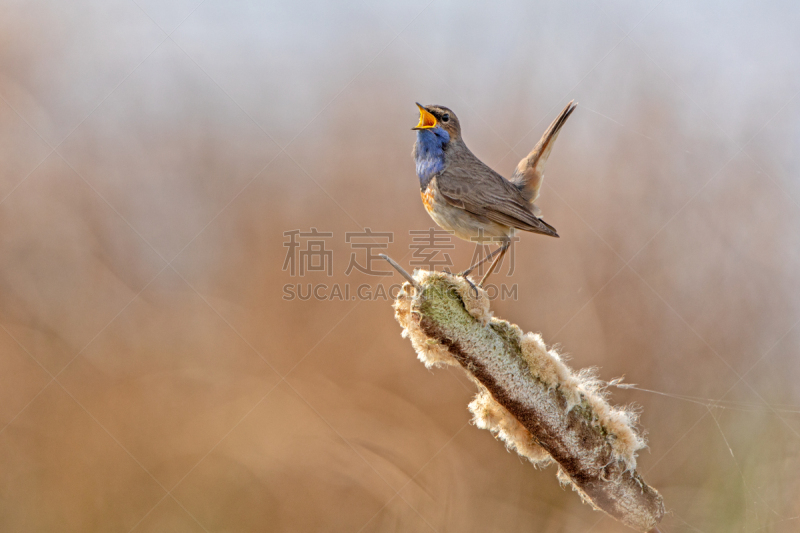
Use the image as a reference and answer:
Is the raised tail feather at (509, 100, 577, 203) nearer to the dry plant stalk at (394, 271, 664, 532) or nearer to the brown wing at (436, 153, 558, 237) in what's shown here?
the brown wing at (436, 153, 558, 237)

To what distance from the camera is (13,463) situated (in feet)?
14.9

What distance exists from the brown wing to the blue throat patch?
0.10m

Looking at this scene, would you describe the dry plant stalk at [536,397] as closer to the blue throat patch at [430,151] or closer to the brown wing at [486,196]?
the brown wing at [486,196]

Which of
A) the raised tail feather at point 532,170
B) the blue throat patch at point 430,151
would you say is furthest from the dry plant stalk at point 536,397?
the raised tail feather at point 532,170

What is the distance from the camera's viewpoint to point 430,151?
3525mm

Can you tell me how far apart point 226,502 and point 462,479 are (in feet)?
7.19

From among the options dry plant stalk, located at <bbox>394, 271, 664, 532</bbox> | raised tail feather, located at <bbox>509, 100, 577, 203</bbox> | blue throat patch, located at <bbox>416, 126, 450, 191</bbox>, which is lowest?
dry plant stalk, located at <bbox>394, 271, 664, 532</bbox>

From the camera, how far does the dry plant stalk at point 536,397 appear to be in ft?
6.40

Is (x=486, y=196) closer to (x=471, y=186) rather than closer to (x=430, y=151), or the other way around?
(x=471, y=186)

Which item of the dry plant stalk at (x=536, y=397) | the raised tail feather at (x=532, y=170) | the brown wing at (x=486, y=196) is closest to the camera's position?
the dry plant stalk at (x=536, y=397)

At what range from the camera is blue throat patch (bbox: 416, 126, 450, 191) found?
3.47 m

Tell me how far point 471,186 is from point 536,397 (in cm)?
167

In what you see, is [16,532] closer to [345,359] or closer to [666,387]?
[345,359]

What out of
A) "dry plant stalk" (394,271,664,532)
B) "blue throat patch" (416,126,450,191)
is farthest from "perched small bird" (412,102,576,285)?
"dry plant stalk" (394,271,664,532)
